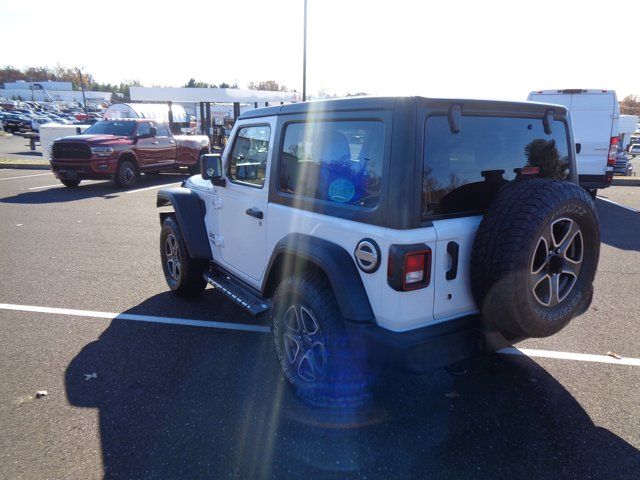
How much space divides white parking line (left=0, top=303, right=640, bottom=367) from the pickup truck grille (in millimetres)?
8440

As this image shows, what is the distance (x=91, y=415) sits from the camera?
114 inches

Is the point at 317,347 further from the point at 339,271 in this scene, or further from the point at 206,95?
the point at 206,95

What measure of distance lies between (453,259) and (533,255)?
41cm

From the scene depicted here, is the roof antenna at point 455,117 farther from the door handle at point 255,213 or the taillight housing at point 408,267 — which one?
the door handle at point 255,213

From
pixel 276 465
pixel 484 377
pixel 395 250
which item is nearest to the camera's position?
pixel 395 250

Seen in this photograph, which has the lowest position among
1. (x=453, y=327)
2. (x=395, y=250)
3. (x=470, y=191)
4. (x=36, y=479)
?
(x=36, y=479)

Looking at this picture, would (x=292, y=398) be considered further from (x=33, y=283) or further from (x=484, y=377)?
(x=33, y=283)

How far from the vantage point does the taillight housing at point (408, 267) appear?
7.61 ft

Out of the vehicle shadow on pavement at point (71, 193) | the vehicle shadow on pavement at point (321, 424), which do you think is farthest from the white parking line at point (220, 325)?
the vehicle shadow on pavement at point (71, 193)

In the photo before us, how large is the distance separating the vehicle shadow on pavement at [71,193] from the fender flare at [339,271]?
973 cm

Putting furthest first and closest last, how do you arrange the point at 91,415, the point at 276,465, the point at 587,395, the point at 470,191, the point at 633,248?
1. the point at 633,248
2. the point at 587,395
3. the point at 91,415
4. the point at 470,191
5. the point at 276,465

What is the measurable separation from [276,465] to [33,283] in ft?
14.0

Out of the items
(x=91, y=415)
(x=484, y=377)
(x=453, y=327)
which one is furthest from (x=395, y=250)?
(x=91, y=415)

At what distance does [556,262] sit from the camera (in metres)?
2.58
